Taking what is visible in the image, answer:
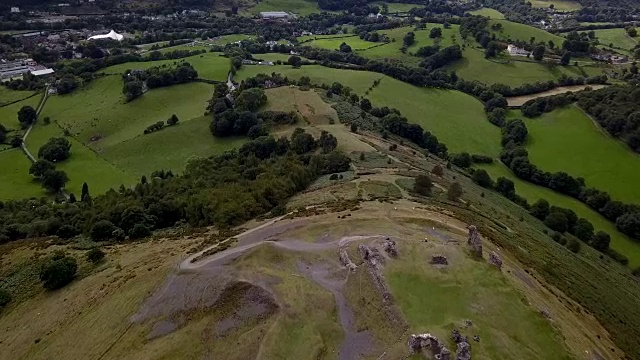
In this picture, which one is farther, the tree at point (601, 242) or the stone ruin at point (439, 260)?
the tree at point (601, 242)

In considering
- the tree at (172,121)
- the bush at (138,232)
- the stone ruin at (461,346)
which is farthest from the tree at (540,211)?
the tree at (172,121)

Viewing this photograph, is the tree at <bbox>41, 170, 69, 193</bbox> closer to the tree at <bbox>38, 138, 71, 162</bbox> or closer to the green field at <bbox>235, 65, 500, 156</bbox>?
the tree at <bbox>38, 138, 71, 162</bbox>

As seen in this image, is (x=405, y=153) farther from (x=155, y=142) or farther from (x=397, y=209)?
(x=155, y=142)

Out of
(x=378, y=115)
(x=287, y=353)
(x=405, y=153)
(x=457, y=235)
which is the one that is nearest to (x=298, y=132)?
(x=405, y=153)

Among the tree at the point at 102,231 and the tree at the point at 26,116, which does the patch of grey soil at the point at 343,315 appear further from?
the tree at the point at 26,116

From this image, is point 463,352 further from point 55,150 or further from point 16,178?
point 55,150
